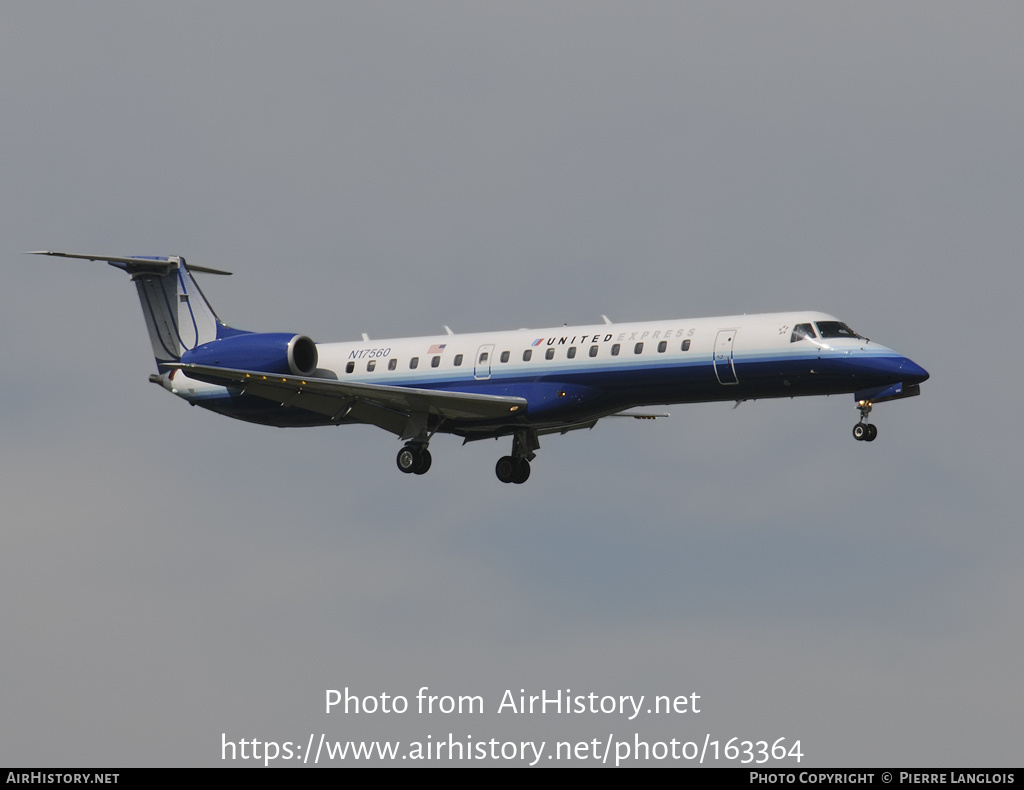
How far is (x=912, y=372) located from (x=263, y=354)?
1508 centimetres

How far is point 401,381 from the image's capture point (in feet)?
131

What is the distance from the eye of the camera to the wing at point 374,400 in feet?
123

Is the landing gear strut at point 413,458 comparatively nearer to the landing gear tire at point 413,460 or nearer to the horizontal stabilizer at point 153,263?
the landing gear tire at point 413,460

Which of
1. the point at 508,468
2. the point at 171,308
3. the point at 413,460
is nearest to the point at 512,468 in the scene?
the point at 508,468

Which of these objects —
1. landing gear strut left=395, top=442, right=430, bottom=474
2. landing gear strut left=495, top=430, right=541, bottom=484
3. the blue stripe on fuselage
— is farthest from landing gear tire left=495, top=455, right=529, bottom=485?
the blue stripe on fuselage

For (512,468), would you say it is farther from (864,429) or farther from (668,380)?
(864,429)

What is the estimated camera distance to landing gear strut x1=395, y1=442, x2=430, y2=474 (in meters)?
39.3

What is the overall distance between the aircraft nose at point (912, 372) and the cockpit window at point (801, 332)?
1.97 metres

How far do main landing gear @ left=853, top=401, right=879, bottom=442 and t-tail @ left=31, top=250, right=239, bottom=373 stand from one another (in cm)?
1674

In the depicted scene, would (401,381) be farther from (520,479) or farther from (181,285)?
(181,285)

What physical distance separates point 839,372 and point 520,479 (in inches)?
372

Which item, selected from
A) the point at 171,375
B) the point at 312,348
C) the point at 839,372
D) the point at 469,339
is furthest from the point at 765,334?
the point at 171,375

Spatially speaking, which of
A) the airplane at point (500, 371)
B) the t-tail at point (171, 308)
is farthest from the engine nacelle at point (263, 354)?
the t-tail at point (171, 308)

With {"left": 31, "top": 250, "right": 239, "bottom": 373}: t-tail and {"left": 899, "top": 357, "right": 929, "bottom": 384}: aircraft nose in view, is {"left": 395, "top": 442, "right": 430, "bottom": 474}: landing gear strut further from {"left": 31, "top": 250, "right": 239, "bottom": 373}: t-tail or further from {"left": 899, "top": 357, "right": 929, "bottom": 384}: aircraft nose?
{"left": 899, "top": 357, "right": 929, "bottom": 384}: aircraft nose
